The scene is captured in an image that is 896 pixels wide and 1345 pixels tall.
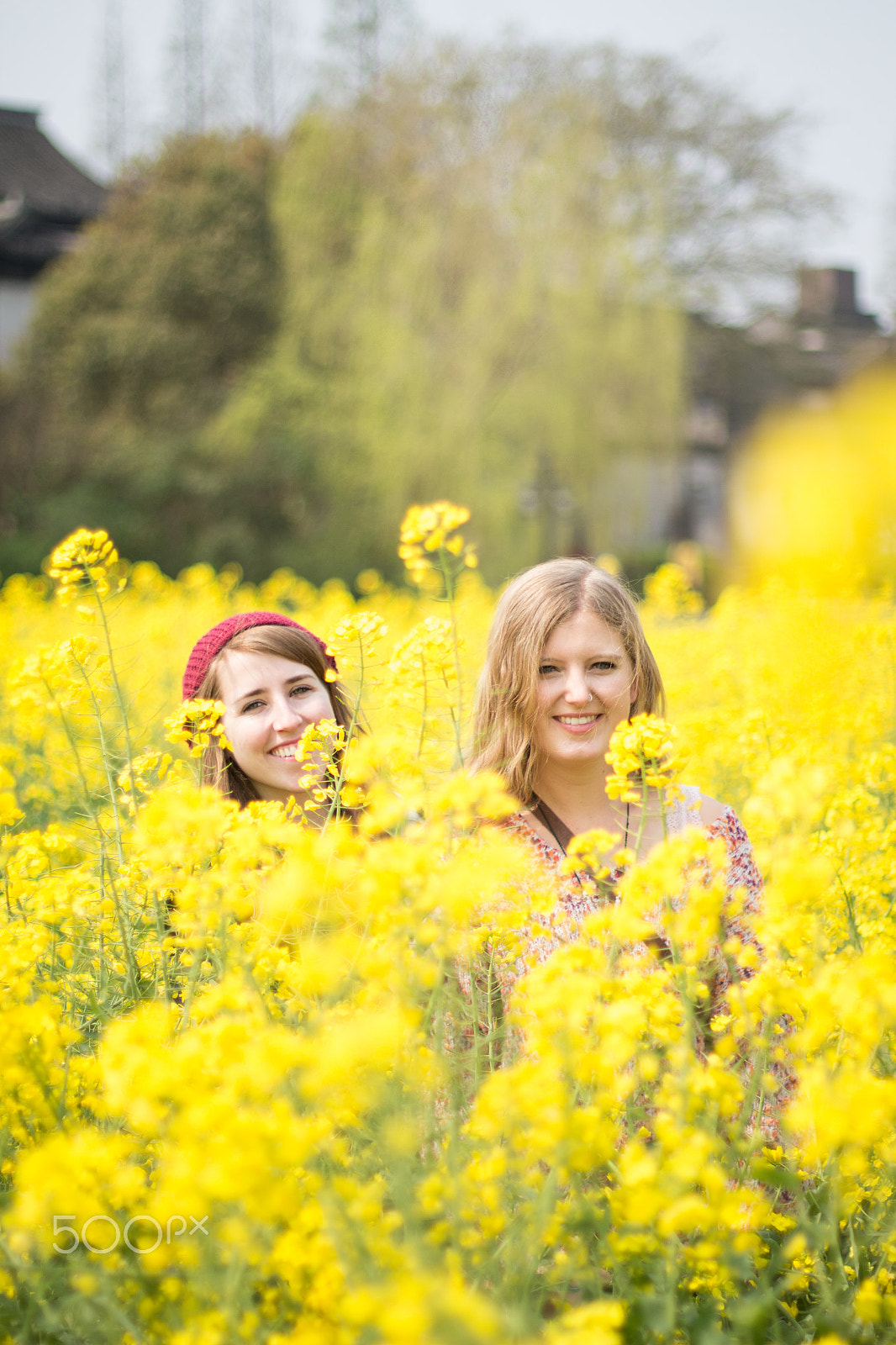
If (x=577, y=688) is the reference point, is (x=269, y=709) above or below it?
below

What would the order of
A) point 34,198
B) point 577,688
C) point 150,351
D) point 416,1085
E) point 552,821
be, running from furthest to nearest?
point 34,198
point 150,351
point 552,821
point 577,688
point 416,1085

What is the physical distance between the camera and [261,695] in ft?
9.05

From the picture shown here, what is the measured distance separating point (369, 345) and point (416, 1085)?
48.5 ft

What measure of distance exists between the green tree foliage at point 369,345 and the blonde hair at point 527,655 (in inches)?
469

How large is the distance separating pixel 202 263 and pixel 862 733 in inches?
654

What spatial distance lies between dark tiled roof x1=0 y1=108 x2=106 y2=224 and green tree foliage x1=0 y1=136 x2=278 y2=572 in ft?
18.6

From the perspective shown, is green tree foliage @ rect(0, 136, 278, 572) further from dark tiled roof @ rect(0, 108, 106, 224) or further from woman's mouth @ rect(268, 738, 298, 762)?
woman's mouth @ rect(268, 738, 298, 762)

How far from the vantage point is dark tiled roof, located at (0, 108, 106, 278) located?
2158 cm

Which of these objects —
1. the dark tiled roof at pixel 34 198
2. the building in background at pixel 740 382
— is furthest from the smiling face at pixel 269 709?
the building in background at pixel 740 382

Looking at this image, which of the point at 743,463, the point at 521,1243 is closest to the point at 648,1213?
the point at 521,1243

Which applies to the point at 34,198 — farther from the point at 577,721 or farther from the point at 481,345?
the point at 577,721

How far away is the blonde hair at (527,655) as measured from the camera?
2.47 metres

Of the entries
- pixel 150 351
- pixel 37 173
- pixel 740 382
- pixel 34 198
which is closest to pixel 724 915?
pixel 150 351

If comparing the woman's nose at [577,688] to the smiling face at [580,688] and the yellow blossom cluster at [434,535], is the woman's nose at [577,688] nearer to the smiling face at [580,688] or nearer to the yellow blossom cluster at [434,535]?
the smiling face at [580,688]
